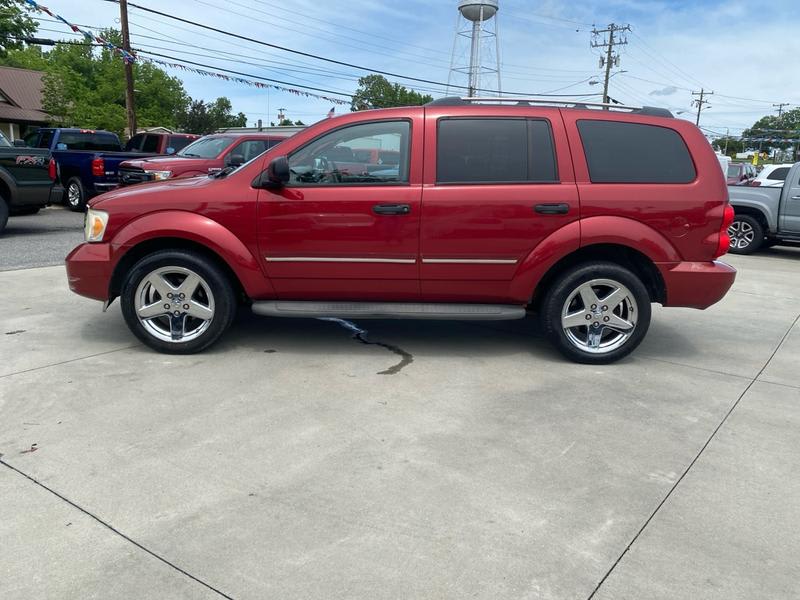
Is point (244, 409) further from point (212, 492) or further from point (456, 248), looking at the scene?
point (456, 248)

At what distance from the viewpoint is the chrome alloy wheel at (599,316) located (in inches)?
181

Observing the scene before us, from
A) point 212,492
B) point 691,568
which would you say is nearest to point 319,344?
point 212,492

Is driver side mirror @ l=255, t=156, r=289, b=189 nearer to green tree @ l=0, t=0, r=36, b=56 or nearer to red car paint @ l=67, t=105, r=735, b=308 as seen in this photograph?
red car paint @ l=67, t=105, r=735, b=308

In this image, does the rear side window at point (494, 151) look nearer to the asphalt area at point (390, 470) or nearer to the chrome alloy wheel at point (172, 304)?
the asphalt area at point (390, 470)

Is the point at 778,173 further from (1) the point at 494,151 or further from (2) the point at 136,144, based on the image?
(2) the point at 136,144

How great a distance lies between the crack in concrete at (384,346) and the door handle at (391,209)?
1.11 m

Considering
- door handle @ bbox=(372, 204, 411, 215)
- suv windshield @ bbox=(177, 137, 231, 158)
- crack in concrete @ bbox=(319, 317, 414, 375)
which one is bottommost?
crack in concrete @ bbox=(319, 317, 414, 375)

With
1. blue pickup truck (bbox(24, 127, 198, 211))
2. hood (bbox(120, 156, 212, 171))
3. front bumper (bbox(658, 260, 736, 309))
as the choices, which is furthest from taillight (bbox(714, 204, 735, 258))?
blue pickup truck (bbox(24, 127, 198, 211))

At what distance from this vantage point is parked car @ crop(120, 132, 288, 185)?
10984mm

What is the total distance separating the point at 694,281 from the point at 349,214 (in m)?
2.53

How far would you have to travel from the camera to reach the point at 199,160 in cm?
1123

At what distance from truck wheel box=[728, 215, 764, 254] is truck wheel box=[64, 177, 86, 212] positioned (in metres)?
13.5

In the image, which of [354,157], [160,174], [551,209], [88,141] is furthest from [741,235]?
[88,141]

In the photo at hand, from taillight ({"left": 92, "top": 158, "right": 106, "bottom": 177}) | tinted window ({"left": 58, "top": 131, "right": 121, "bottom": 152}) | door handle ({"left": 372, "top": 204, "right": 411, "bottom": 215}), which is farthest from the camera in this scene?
tinted window ({"left": 58, "top": 131, "right": 121, "bottom": 152})
